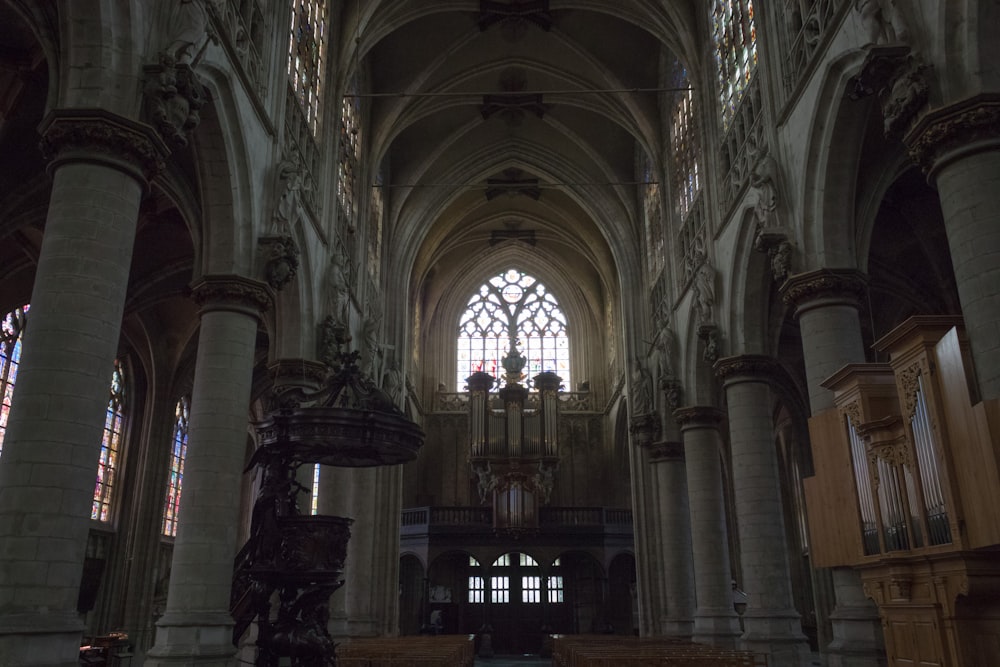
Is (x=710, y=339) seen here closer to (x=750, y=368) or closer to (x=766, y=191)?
(x=750, y=368)

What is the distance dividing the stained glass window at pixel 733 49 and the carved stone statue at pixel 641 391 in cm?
988

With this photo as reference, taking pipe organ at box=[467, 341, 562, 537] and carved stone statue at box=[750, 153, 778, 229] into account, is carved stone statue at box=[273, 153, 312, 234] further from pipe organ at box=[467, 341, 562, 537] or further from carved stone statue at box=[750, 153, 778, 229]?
pipe organ at box=[467, 341, 562, 537]

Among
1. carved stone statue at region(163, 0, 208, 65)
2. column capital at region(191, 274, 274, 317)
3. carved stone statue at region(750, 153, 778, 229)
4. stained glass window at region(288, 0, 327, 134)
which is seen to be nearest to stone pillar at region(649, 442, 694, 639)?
carved stone statue at region(750, 153, 778, 229)

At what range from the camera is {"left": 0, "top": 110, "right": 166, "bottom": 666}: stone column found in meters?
7.68

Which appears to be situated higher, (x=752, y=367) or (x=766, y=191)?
(x=766, y=191)

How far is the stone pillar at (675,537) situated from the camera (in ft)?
81.0

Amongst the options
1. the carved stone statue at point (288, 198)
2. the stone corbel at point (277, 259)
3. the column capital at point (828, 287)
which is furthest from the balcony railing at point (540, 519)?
the column capital at point (828, 287)

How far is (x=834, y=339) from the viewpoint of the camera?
1270cm

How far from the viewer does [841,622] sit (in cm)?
1188

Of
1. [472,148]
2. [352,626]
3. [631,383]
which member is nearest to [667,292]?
[631,383]

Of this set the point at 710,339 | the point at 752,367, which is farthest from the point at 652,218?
the point at 752,367

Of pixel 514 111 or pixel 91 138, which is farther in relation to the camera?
pixel 514 111

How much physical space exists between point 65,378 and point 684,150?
18882mm

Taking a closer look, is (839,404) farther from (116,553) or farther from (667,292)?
(116,553)
